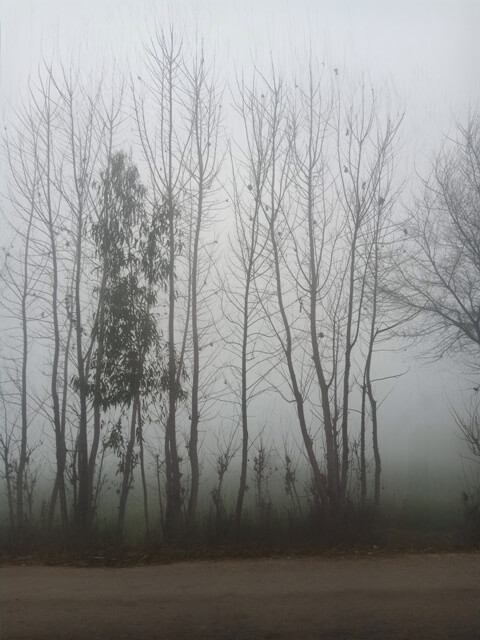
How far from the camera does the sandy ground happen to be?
281 inches

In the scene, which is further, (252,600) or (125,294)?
(125,294)

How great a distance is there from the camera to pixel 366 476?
41.7 feet

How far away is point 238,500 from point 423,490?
3.26 meters

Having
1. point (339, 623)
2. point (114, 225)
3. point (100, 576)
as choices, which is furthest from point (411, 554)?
point (114, 225)

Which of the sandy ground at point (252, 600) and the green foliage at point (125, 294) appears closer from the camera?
the sandy ground at point (252, 600)

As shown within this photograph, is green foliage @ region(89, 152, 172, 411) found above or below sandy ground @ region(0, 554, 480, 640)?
above

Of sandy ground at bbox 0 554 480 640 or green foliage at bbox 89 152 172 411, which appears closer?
sandy ground at bbox 0 554 480 640

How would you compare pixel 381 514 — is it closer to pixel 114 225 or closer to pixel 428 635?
pixel 428 635

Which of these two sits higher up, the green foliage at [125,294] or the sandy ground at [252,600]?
the green foliage at [125,294]

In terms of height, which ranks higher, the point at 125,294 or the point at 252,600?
the point at 125,294

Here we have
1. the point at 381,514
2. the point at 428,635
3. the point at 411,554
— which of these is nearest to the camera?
the point at 428,635

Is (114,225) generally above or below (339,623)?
above

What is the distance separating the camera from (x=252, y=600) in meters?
8.01

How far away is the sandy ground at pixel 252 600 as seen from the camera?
23.4 ft
